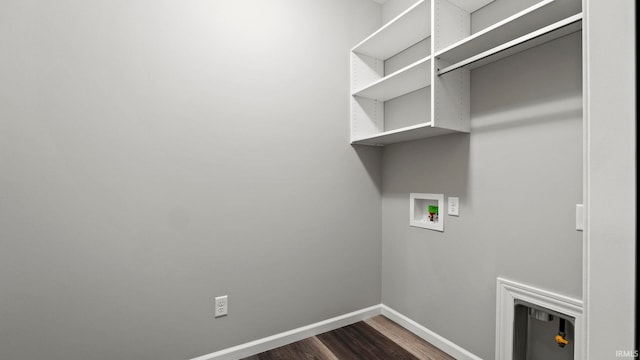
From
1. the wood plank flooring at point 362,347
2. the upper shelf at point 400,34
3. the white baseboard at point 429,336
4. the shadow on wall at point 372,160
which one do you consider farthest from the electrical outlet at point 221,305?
the upper shelf at point 400,34

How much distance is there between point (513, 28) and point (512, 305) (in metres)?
1.39

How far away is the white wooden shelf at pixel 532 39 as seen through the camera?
114 cm

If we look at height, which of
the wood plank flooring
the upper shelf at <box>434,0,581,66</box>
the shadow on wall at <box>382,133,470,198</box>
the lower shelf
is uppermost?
the upper shelf at <box>434,0,581,66</box>

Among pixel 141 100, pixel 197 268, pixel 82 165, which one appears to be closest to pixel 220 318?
pixel 197 268

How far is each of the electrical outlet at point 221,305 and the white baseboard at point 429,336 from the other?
4.25ft

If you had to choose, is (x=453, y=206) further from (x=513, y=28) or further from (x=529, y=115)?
(x=513, y=28)

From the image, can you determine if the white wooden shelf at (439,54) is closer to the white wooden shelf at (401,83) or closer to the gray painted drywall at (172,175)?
the white wooden shelf at (401,83)

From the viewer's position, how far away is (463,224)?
5.84 feet

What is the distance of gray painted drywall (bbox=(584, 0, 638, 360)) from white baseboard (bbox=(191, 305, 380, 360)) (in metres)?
1.77

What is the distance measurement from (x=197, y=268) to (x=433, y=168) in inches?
65.5

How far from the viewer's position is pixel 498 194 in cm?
160

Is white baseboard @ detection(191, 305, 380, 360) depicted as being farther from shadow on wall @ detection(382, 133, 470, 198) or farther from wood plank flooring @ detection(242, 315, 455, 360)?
shadow on wall @ detection(382, 133, 470, 198)

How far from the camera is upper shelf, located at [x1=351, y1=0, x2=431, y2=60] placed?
1737 millimetres

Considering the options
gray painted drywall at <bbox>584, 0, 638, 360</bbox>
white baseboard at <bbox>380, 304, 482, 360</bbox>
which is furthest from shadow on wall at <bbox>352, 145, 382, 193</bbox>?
gray painted drywall at <bbox>584, 0, 638, 360</bbox>
